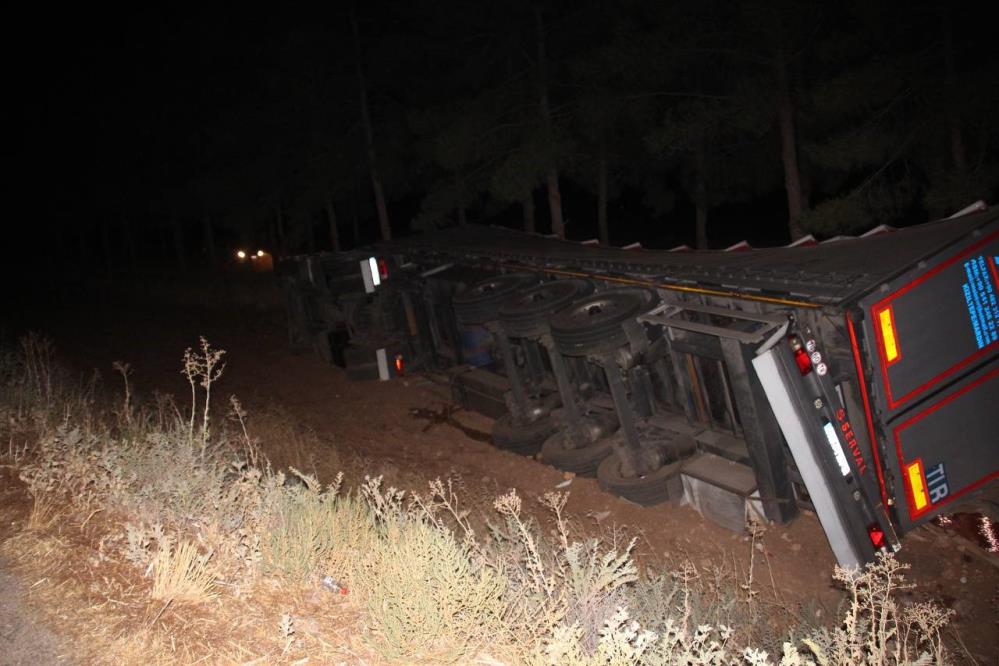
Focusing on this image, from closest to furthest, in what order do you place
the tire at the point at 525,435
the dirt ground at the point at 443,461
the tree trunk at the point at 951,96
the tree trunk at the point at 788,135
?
1. the dirt ground at the point at 443,461
2. the tire at the point at 525,435
3. the tree trunk at the point at 951,96
4. the tree trunk at the point at 788,135

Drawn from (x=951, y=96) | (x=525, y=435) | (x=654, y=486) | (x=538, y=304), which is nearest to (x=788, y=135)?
(x=951, y=96)

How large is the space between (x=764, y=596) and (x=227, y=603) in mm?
3587

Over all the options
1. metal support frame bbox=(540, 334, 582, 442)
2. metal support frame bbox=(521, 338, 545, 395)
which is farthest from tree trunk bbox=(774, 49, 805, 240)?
metal support frame bbox=(540, 334, 582, 442)

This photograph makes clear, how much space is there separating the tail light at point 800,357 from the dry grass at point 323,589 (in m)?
1.49

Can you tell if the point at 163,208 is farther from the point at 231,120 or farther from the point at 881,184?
the point at 881,184

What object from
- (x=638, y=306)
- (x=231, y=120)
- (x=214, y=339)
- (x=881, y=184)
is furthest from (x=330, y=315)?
(x=231, y=120)

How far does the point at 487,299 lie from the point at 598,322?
2.31 metres

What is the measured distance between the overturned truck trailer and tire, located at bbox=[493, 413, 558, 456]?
0.02m

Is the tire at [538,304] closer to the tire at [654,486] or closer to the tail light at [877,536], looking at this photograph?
the tire at [654,486]

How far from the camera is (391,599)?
3184 millimetres

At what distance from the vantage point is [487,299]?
8344mm

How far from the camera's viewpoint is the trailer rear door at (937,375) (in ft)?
15.1

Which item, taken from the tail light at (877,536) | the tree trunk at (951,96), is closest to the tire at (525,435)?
the tail light at (877,536)

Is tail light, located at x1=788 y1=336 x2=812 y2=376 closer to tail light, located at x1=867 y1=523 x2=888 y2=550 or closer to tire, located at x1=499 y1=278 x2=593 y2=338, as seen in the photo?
tail light, located at x1=867 y1=523 x2=888 y2=550
